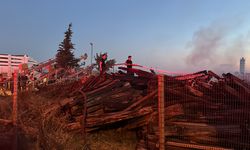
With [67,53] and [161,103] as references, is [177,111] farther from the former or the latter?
[67,53]

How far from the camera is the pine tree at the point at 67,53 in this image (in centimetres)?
3497

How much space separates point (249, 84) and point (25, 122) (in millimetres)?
6619

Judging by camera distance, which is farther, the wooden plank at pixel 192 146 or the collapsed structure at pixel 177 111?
the collapsed structure at pixel 177 111

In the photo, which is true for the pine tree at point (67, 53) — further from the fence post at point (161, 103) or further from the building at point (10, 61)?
the fence post at point (161, 103)

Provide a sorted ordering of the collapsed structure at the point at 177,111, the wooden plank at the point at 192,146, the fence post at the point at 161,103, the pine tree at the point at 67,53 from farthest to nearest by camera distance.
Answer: the pine tree at the point at 67,53
the collapsed structure at the point at 177,111
the wooden plank at the point at 192,146
the fence post at the point at 161,103

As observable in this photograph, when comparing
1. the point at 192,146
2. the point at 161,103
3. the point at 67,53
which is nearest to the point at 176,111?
the point at 192,146

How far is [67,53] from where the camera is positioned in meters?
35.6

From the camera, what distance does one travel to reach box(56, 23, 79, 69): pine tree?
3497 centimetres

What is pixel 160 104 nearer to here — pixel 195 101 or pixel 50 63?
pixel 195 101

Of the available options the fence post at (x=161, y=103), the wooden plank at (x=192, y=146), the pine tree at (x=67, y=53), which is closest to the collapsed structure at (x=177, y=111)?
the wooden plank at (x=192, y=146)

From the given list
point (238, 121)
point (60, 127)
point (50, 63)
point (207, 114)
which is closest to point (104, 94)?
point (60, 127)

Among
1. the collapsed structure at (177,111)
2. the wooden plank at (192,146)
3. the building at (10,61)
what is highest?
the building at (10,61)

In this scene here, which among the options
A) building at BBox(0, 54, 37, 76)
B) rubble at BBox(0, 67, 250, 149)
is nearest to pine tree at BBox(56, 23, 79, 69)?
building at BBox(0, 54, 37, 76)

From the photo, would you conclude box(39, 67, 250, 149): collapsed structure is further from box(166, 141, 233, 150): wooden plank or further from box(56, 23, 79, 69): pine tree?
box(56, 23, 79, 69): pine tree
